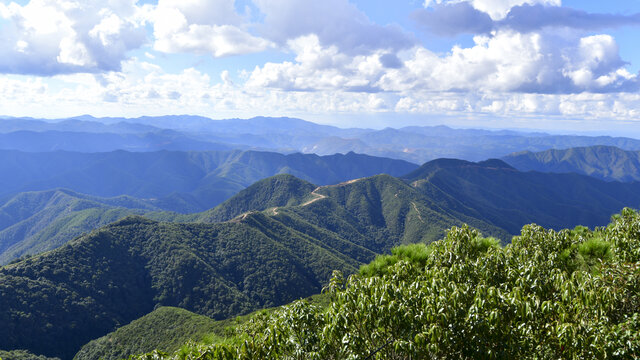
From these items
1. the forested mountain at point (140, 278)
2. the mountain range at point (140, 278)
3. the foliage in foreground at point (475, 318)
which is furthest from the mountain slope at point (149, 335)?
the foliage in foreground at point (475, 318)

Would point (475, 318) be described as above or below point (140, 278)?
above

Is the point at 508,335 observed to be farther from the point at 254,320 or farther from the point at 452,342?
the point at 254,320

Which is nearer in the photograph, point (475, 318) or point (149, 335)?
point (475, 318)

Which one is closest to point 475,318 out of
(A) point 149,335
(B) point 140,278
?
(A) point 149,335

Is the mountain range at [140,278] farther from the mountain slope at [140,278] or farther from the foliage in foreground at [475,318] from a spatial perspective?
the foliage in foreground at [475,318]

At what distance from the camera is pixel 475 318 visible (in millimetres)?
9492

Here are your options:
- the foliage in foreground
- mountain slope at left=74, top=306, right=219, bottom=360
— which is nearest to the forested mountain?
mountain slope at left=74, top=306, right=219, bottom=360

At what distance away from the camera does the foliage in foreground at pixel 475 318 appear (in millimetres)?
9273

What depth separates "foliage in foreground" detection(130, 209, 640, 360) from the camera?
30.4 feet

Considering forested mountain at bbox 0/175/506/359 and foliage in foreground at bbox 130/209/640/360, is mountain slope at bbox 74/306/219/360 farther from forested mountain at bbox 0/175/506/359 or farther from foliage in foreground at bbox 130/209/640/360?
foliage in foreground at bbox 130/209/640/360

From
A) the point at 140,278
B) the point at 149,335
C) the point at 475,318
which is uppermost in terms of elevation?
the point at 475,318

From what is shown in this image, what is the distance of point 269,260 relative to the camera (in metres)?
180

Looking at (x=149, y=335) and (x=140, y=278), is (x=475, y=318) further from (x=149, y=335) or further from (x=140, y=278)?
(x=140, y=278)

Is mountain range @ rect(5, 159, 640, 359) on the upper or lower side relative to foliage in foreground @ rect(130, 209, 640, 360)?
lower
